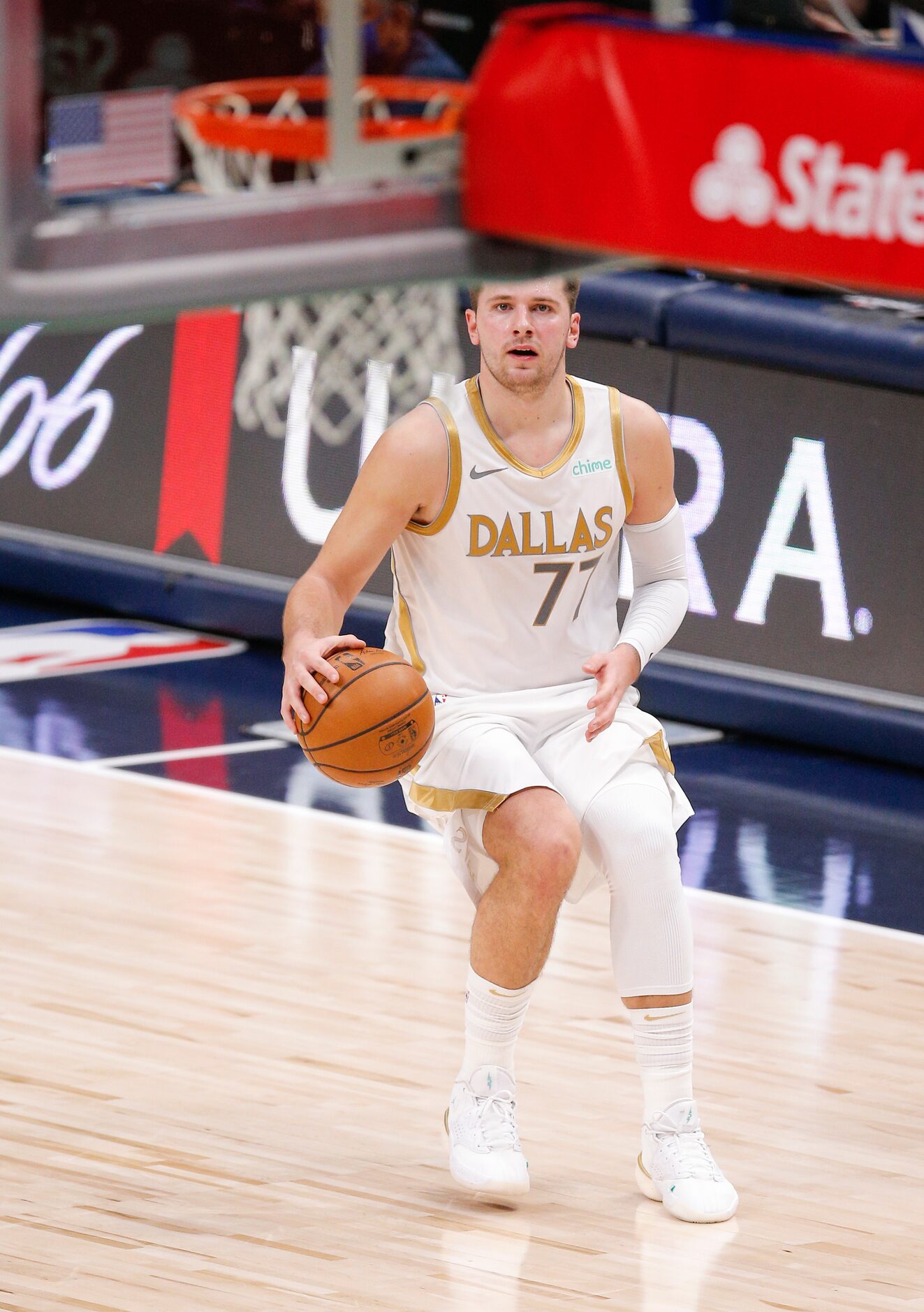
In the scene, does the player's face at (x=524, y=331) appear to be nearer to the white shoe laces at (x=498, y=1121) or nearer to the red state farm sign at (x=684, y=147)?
the red state farm sign at (x=684, y=147)

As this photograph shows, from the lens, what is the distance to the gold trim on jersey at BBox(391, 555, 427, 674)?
5.55 m

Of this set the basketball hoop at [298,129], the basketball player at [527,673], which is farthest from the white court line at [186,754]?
the basketball hoop at [298,129]

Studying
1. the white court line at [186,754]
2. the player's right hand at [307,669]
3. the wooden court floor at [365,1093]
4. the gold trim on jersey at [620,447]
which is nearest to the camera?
the wooden court floor at [365,1093]

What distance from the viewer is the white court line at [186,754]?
29.1ft

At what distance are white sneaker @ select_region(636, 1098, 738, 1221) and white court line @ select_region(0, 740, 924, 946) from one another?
2.13 m

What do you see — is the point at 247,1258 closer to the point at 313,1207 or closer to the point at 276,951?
the point at 313,1207

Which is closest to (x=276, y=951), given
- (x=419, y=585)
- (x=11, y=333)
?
(x=419, y=585)

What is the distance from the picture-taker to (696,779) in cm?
895

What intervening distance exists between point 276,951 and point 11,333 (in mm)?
4924

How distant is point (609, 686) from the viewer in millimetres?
5359

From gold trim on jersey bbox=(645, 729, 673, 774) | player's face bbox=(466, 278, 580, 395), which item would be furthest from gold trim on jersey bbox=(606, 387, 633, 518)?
gold trim on jersey bbox=(645, 729, 673, 774)

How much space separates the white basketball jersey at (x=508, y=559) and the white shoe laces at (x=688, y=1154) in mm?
947

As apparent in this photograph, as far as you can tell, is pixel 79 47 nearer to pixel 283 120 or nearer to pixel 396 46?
pixel 283 120

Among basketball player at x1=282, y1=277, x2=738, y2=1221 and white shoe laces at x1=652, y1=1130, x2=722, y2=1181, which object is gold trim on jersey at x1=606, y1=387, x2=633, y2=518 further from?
white shoe laces at x1=652, y1=1130, x2=722, y2=1181
